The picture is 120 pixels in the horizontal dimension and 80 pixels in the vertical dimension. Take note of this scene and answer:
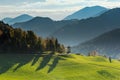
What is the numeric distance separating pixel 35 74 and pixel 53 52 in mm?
43691

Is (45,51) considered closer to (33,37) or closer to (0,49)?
(33,37)

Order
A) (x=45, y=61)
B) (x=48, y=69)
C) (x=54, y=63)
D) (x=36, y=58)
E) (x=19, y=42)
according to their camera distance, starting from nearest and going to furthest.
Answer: (x=48, y=69), (x=54, y=63), (x=45, y=61), (x=36, y=58), (x=19, y=42)

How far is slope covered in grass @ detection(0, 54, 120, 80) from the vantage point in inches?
3920

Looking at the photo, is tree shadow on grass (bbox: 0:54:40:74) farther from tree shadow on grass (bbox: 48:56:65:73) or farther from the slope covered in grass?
tree shadow on grass (bbox: 48:56:65:73)

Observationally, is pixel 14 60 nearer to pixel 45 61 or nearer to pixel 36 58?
pixel 36 58

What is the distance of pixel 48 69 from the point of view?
365 feet

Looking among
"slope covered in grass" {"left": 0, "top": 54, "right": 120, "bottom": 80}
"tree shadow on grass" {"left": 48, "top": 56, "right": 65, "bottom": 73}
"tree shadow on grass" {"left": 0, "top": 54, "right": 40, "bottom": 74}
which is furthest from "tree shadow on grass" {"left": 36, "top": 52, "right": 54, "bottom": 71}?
"tree shadow on grass" {"left": 0, "top": 54, "right": 40, "bottom": 74}

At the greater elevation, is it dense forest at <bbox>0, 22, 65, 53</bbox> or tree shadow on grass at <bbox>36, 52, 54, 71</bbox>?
dense forest at <bbox>0, 22, 65, 53</bbox>

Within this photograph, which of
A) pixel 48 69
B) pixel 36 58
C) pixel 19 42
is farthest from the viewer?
pixel 19 42

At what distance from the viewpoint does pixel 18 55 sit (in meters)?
131

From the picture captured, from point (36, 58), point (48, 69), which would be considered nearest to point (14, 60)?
point (36, 58)

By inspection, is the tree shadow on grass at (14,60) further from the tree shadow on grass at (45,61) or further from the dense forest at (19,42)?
the dense forest at (19,42)

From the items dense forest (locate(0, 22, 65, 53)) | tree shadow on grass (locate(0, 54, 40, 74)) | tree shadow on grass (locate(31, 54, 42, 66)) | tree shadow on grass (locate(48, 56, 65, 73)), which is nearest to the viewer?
tree shadow on grass (locate(0, 54, 40, 74))

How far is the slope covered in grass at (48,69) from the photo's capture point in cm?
9956
